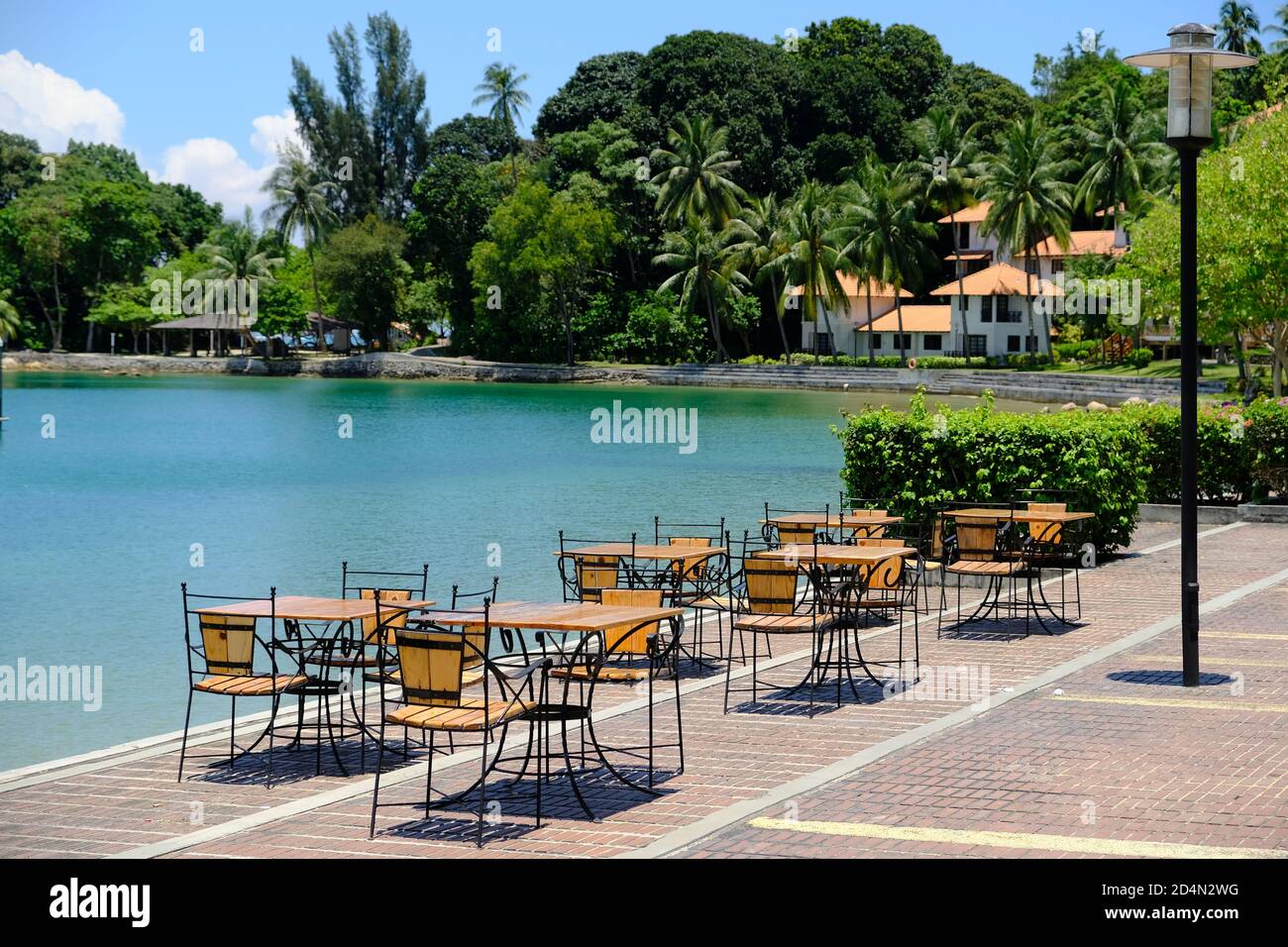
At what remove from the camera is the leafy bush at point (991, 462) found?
64.8ft

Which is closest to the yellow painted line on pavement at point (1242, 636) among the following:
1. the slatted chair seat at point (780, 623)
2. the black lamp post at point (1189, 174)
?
the black lamp post at point (1189, 174)

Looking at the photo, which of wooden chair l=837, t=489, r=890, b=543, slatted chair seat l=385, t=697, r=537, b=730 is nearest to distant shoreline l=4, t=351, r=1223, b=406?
wooden chair l=837, t=489, r=890, b=543

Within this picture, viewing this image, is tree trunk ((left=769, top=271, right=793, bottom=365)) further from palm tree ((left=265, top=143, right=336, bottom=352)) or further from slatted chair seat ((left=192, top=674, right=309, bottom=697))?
slatted chair seat ((left=192, top=674, right=309, bottom=697))

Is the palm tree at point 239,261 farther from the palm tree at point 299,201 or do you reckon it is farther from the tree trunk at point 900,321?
the tree trunk at point 900,321

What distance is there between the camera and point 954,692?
40.0 feet

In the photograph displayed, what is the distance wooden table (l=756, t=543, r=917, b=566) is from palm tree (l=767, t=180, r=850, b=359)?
7468cm

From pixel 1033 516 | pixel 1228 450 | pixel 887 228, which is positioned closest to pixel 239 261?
pixel 887 228

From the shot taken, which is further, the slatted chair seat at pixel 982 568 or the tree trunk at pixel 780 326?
the tree trunk at pixel 780 326

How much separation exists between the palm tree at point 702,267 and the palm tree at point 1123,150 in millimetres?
22533

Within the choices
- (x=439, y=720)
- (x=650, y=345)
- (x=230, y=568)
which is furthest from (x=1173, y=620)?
(x=650, y=345)

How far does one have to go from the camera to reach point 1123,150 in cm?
8294
